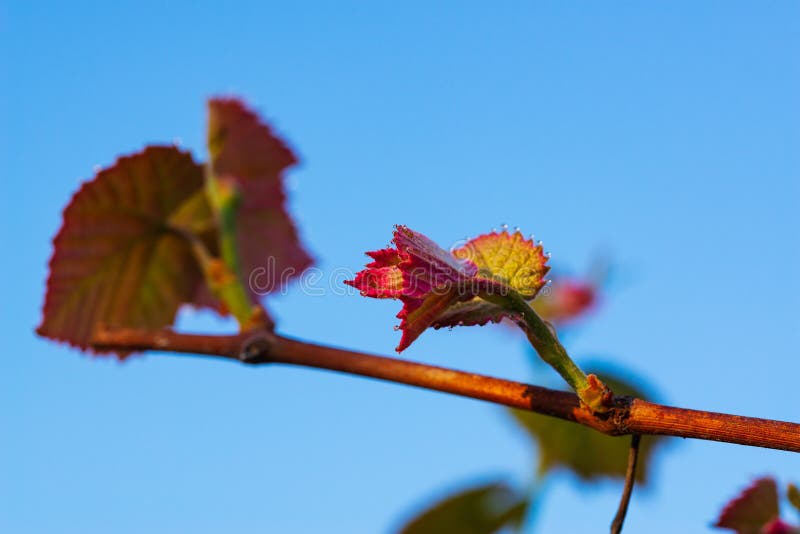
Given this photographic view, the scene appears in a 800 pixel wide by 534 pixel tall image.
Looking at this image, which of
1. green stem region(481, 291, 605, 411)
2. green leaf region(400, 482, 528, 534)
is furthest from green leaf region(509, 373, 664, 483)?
green stem region(481, 291, 605, 411)

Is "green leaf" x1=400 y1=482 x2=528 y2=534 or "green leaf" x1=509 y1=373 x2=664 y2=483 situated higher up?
"green leaf" x1=509 y1=373 x2=664 y2=483

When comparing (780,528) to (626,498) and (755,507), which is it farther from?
(626,498)

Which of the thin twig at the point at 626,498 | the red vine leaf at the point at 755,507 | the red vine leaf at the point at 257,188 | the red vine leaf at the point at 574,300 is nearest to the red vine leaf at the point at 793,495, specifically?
the red vine leaf at the point at 755,507

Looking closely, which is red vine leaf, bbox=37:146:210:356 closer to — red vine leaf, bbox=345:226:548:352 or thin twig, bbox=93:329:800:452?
thin twig, bbox=93:329:800:452

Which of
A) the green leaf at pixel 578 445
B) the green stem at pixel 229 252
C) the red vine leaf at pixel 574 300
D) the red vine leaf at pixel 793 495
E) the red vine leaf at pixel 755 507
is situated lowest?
the red vine leaf at pixel 793 495

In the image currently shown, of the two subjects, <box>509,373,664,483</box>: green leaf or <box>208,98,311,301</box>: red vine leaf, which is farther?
<box>509,373,664,483</box>: green leaf

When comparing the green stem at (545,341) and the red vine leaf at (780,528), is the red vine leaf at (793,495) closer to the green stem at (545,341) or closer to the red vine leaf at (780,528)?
the red vine leaf at (780,528)
